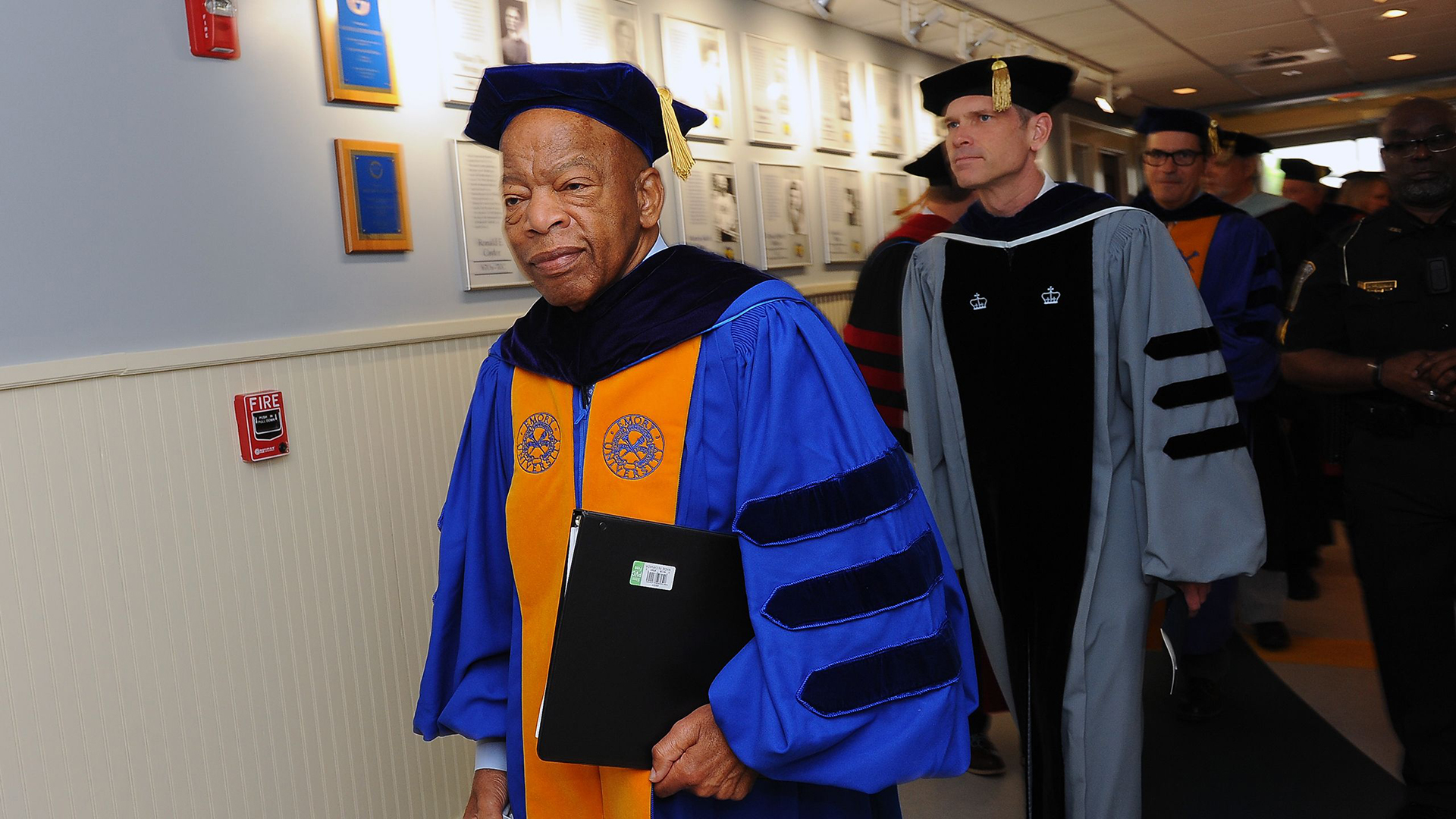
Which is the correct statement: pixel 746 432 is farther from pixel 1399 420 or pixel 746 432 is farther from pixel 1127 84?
pixel 1127 84

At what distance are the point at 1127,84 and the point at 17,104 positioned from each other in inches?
402

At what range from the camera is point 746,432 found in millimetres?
1381

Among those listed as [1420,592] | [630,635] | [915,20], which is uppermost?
[915,20]

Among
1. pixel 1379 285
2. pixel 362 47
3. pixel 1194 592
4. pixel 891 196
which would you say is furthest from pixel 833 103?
pixel 1194 592

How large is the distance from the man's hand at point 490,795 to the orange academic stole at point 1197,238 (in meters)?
3.32

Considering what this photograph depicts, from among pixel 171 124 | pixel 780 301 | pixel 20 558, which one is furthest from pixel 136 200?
pixel 780 301

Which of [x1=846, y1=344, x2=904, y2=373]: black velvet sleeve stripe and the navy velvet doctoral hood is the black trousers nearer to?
[x1=846, y1=344, x2=904, y2=373]: black velvet sleeve stripe

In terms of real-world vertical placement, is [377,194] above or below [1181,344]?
above

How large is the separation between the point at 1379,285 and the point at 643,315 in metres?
2.50

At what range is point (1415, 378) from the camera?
2.87m

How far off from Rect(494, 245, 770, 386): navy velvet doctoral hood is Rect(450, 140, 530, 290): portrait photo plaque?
7.54 ft

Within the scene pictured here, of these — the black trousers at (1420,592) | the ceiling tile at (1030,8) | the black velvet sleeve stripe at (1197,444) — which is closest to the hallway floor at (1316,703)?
the black trousers at (1420,592)

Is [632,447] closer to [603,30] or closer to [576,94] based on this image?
[576,94]

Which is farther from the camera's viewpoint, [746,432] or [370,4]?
[370,4]
